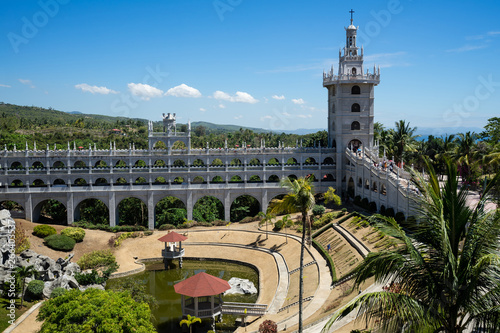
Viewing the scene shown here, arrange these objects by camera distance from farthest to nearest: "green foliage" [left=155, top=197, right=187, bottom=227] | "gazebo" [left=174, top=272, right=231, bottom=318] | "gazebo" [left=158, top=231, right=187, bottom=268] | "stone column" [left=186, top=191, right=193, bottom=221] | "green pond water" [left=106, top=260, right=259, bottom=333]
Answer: "stone column" [left=186, top=191, right=193, bottom=221] → "green foliage" [left=155, top=197, right=187, bottom=227] → "gazebo" [left=158, top=231, right=187, bottom=268] → "green pond water" [left=106, top=260, right=259, bottom=333] → "gazebo" [left=174, top=272, right=231, bottom=318]

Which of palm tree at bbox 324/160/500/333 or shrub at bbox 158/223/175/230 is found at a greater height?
palm tree at bbox 324/160/500/333

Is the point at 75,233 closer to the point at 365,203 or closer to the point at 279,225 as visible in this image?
the point at 279,225

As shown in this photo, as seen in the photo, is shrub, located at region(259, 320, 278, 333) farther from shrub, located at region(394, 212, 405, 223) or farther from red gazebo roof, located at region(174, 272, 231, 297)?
shrub, located at region(394, 212, 405, 223)

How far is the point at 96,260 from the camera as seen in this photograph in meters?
48.5

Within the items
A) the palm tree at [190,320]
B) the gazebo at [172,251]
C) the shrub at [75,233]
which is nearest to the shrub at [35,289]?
the palm tree at [190,320]

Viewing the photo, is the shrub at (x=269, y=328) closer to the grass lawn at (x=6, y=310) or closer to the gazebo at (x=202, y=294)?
the gazebo at (x=202, y=294)

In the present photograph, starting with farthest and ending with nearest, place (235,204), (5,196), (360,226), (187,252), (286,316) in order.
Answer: (235,204) → (5,196) → (187,252) → (360,226) → (286,316)

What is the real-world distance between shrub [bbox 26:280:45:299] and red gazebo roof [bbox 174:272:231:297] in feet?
41.1

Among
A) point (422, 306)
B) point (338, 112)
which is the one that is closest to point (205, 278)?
point (422, 306)

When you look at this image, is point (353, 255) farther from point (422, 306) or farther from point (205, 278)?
point (422, 306)

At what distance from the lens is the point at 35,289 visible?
37031mm

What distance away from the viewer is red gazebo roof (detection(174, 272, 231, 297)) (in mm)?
34156

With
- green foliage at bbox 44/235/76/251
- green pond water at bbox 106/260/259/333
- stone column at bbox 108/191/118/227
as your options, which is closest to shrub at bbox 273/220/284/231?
green pond water at bbox 106/260/259/333

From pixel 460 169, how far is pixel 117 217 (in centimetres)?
4889
